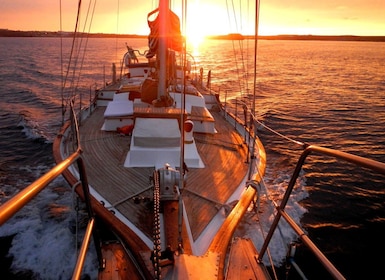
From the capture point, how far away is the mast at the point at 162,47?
9593mm

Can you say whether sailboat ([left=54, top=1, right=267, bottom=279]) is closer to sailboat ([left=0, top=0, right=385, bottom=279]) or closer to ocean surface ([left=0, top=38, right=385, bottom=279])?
sailboat ([left=0, top=0, right=385, bottom=279])

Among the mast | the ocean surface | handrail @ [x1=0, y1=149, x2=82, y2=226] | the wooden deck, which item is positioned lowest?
the ocean surface

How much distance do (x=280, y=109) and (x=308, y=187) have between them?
16149 millimetres

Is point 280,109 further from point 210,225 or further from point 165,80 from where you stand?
point 210,225

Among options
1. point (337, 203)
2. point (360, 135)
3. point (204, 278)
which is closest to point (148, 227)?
point (204, 278)

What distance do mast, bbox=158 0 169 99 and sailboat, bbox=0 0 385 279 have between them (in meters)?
0.03

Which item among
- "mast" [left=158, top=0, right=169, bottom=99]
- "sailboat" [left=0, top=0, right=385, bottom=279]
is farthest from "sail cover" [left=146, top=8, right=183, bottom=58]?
"mast" [left=158, top=0, right=169, bottom=99]

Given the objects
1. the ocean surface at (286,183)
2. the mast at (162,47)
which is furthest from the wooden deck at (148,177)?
the mast at (162,47)

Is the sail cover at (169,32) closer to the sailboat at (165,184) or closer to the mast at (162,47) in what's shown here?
the sailboat at (165,184)

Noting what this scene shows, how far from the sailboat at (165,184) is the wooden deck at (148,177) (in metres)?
0.03

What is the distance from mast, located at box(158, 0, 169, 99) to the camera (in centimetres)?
959

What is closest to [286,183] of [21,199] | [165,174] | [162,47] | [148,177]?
[148,177]

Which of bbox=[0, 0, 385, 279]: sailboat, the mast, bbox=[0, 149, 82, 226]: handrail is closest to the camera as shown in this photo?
bbox=[0, 149, 82, 226]: handrail

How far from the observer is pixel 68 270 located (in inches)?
298
